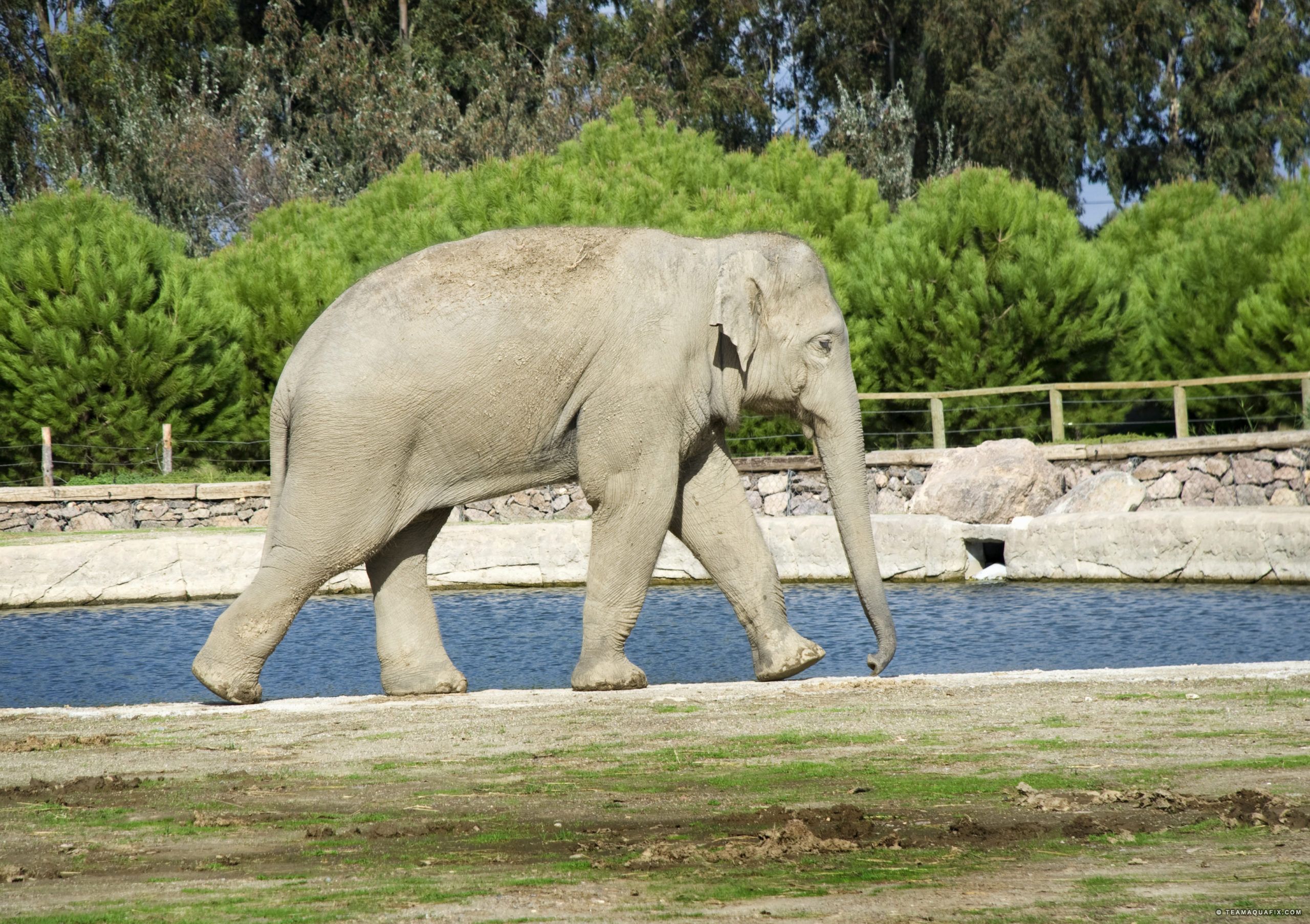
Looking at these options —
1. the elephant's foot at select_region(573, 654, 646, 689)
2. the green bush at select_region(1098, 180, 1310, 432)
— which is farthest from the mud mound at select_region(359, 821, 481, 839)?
the green bush at select_region(1098, 180, 1310, 432)

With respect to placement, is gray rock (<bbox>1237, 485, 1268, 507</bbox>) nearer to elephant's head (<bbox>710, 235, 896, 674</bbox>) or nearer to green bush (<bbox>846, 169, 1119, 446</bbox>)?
green bush (<bbox>846, 169, 1119, 446</bbox>)

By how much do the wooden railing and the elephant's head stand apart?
37.4 ft

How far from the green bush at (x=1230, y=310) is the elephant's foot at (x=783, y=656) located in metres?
12.7

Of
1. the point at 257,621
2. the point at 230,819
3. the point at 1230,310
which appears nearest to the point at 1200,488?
the point at 1230,310

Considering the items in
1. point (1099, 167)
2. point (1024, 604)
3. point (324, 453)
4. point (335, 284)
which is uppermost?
point (1099, 167)

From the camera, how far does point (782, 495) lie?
19125mm

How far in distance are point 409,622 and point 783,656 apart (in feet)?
6.18

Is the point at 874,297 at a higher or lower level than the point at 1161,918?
higher

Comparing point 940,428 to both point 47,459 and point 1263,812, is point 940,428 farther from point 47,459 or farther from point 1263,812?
point 1263,812

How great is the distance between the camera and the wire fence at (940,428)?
20125 mm

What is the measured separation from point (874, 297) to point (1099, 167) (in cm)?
2341

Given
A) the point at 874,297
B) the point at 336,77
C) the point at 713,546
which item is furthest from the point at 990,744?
the point at 336,77

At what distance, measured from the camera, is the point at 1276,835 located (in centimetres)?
394

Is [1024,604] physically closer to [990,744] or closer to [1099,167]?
[990,744]
